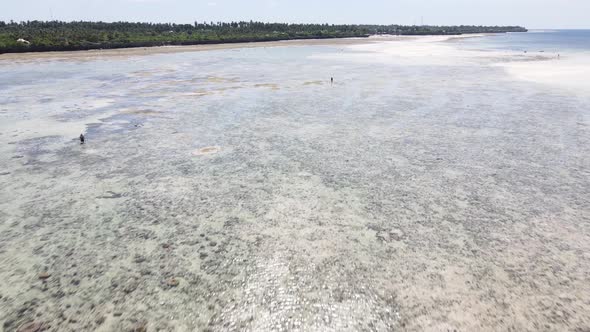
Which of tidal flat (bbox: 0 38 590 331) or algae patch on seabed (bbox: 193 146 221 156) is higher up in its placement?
algae patch on seabed (bbox: 193 146 221 156)

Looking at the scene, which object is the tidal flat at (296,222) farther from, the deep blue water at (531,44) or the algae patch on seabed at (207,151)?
the deep blue water at (531,44)

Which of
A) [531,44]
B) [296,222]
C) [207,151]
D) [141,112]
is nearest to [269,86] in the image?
[141,112]

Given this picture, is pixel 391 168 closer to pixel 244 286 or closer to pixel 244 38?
pixel 244 286

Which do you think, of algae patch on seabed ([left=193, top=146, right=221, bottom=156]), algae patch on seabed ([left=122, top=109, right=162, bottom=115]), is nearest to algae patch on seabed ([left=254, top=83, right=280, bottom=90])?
algae patch on seabed ([left=122, top=109, right=162, bottom=115])

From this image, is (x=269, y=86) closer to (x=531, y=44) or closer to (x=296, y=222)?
(x=296, y=222)

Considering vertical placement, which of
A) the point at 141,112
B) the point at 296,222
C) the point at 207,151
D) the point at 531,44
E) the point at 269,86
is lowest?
the point at 296,222

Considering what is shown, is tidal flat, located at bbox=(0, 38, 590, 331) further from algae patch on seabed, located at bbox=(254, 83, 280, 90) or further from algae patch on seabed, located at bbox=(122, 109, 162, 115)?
algae patch on seabed, located at bbox=(254, 83, 280, 90)

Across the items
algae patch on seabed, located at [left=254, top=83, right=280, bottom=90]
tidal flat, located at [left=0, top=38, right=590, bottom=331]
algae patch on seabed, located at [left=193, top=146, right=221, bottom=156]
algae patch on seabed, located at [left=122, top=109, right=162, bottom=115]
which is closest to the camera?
tidal flat, located at [left=0, top=38, right=590, bottom=331]

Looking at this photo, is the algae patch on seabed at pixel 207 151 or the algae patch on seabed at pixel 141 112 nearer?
the algae patch on seabed at pixel 207 151

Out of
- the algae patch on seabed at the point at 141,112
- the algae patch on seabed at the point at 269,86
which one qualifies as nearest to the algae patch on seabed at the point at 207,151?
the algae patch on seabed at the point at 141,112

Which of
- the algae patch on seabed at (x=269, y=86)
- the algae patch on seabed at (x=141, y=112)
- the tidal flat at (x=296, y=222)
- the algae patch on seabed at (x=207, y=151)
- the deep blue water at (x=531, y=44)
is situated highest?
the deep blue water at (x=531, y=44)
